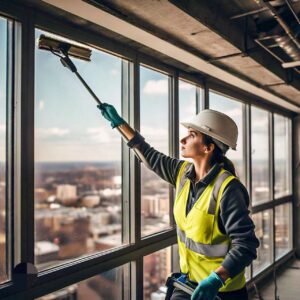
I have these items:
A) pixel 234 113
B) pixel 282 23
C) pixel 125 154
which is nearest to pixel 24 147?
pixel 125 154

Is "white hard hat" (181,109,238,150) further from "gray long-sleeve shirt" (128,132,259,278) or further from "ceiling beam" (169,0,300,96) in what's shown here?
"ceiling beam" (169,0,300,96)

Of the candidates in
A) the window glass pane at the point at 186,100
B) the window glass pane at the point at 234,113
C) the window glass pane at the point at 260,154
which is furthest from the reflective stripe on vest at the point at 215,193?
the window glass pane at the point at 260,154

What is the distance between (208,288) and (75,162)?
0.93 m

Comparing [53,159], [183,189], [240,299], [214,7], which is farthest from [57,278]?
[214,7]

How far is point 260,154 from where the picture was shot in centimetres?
448

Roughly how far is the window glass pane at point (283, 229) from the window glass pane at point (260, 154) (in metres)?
0.63

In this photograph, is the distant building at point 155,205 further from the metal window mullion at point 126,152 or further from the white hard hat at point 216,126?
the white hard hat at point 216,126

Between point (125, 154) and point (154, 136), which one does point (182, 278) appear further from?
point (154, 136)

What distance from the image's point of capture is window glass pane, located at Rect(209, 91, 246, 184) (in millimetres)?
3420

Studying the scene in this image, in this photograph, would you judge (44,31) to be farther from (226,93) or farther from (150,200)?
(226,93)

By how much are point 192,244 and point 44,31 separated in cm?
124

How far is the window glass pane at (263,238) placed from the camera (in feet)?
14.5

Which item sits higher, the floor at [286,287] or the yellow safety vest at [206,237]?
the yellow safety vest at [206,237]

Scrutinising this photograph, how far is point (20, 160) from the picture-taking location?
1.53m
